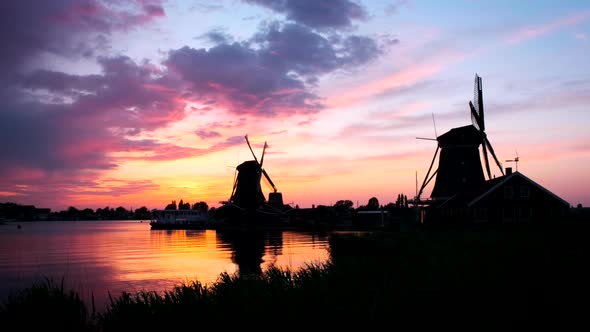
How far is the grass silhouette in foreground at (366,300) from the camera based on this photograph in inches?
534

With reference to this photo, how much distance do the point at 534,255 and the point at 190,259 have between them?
1462 inches

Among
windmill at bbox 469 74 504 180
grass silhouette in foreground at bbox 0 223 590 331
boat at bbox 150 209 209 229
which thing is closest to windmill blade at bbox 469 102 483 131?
windmill at bbox 469 74 504 180

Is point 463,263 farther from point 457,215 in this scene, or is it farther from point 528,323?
point 457,215

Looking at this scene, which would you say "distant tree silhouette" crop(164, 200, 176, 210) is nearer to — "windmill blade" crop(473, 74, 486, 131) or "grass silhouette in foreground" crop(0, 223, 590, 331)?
"windmill blade" crop(473, 74, 486, 131)

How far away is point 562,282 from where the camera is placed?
54.3 feet

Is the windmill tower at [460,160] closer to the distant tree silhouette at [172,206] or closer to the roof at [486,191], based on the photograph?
the roof at [486,191]

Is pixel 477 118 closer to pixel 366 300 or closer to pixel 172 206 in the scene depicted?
pixel 366 300

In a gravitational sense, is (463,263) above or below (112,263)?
above

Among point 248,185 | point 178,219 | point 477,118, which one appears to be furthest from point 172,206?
point 477,118

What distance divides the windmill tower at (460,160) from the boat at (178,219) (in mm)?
88242

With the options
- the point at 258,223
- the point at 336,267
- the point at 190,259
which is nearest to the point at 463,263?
the point at 336,267

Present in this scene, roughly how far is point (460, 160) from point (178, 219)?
108m

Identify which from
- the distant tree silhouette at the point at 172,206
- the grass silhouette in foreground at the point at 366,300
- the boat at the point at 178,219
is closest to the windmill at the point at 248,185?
the boat at the point at 178,219

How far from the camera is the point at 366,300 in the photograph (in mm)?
14633
